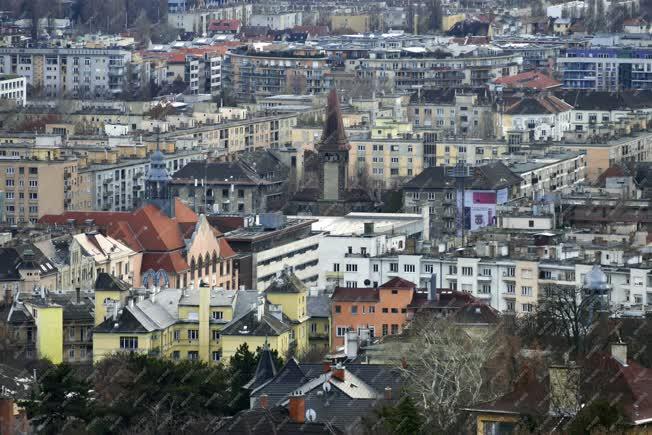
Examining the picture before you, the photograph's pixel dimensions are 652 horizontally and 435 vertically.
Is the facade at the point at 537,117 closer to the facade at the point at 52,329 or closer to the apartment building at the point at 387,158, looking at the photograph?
the apartment building at the point at 387,158

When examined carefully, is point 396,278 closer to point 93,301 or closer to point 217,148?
point 93,301

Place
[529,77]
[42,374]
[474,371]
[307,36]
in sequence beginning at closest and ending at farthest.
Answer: [474,371] < [42,374] < [529,77] < [307,36]

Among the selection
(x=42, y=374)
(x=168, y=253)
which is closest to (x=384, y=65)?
(x=168, y=253)

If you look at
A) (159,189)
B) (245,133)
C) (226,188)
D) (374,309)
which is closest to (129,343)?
(374,309)

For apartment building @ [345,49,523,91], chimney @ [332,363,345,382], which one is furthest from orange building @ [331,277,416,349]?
apartment building @ [345,49,523,91]

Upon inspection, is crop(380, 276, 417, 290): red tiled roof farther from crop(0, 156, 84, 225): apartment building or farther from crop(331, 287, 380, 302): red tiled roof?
crop(0, 156, 84, 225): apartment building

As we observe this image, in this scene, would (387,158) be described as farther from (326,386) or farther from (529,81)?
(326,386)
